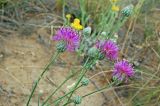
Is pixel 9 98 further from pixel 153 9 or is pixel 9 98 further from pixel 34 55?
pixel 153 9

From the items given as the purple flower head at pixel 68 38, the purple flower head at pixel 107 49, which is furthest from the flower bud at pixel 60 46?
the purple flower head at pixel 107 49

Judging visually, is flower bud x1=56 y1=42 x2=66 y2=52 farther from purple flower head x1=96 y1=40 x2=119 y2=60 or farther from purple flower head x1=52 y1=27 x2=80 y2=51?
purple flower head x1=96 y1=40 x2=119 y2=60

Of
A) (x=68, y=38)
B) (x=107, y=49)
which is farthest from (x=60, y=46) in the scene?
(x=107, y=49)

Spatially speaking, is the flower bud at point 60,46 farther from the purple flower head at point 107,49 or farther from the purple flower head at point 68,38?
the purple flower head at point 107,49

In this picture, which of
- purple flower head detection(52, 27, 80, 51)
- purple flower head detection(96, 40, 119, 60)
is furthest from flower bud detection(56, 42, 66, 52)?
purple flower head detection(96, 40, 119, 60)

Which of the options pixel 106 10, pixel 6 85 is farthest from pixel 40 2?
pixel 6 85

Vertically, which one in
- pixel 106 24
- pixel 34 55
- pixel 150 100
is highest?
pixel 106 24

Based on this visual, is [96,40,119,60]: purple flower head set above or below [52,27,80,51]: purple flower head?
below

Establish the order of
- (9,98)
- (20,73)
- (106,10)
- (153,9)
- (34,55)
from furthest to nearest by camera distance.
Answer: (153,9), (106,10), (34,55), (20,73), (9,98)

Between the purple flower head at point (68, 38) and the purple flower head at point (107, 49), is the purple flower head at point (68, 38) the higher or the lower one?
the higher one

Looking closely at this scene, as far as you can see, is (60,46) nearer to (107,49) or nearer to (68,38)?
(68,38)

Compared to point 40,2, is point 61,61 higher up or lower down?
lower down
